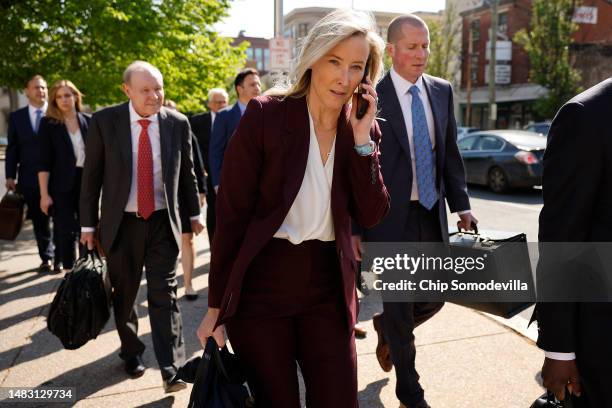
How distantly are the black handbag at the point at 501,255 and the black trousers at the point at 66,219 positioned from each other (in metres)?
4.53

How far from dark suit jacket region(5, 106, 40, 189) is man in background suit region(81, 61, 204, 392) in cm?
364

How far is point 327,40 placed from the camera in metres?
2.06

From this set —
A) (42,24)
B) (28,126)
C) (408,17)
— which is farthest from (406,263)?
(42,24)

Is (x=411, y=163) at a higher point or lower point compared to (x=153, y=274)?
higher

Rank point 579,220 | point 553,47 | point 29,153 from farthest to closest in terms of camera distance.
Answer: point 553,47 < point 29,153 < point 579,220

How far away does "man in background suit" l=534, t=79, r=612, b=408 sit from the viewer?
1680 millimetres

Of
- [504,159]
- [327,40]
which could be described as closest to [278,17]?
[504,159]

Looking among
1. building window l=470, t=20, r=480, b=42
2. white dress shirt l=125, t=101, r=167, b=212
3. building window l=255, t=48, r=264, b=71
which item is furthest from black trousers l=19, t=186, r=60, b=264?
building window l=255, t=48, r=264, b=71

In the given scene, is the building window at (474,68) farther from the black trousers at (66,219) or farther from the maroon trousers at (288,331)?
the maroon trousers at (288,331)

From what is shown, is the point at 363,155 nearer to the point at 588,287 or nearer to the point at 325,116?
the point at 325,116

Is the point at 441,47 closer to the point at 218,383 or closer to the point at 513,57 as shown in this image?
the point at 513,57

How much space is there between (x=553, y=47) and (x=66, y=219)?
1080 inches

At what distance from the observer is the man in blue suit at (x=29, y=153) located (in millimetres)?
6973

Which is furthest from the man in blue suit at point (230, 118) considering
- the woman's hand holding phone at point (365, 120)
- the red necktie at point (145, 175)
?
the woman's hand holding phone at point (365, 120)
